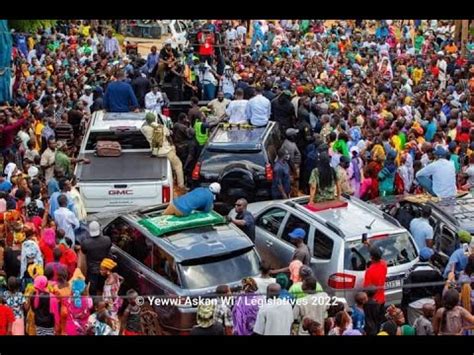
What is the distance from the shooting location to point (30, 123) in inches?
712

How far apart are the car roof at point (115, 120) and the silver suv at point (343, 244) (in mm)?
4112

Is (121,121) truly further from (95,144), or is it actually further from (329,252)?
(329,252)

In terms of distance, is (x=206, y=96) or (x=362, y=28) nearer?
(x=206, y=96)

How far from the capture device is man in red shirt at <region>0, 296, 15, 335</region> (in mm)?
10781

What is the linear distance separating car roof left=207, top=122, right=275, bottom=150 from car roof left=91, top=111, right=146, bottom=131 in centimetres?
130

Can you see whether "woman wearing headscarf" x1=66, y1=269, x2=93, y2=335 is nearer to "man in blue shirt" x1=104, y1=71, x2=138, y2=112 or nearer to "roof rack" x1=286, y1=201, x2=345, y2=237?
"roof rack" x1=286, y1=201, x2=345, y2=237

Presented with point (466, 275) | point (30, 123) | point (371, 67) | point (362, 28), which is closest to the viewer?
point (466, 275)

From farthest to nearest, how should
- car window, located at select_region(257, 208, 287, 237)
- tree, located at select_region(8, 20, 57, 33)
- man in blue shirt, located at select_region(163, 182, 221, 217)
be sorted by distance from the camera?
tree, located at select_region(8, 20, 57, 33)
car window, located at select_region(257, 208, 287, 237)
man in blue shirt, located at select_region(163, 182, 221, 217)

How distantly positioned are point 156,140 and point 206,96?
23.2 feet

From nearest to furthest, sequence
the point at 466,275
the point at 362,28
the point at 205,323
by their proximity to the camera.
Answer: the point at 205,323 < the point at 466,275 < the point at 362,28

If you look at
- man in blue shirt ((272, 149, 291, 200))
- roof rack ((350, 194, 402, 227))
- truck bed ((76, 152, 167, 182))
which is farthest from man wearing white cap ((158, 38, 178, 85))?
roof rack ((350, 194, 402, 227))

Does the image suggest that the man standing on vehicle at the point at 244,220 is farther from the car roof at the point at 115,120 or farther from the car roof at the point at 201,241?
the car roof at the point at 115,120
